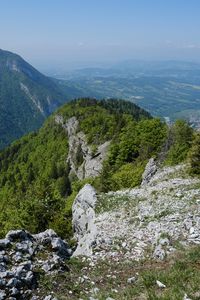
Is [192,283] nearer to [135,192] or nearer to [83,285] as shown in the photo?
[83,285]

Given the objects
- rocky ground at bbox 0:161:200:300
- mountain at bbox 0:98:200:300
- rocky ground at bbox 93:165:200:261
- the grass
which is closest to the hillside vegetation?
mountain at bbox 0:98:200:300

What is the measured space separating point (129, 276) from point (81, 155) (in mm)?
104402

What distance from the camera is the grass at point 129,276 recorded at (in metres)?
18.2

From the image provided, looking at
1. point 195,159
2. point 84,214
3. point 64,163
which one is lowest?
point 64,163

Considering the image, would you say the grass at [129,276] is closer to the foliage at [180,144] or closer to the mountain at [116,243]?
the mountain at [116,243]

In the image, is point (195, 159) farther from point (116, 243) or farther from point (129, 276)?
point (129, 276)

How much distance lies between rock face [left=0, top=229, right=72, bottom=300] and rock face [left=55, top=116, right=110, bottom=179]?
74.9 metres

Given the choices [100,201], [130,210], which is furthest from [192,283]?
[100,201]

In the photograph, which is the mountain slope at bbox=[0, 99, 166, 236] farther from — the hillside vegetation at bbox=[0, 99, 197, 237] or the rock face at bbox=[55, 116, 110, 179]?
the rock face at bbox=[55, 116, 110, 179]

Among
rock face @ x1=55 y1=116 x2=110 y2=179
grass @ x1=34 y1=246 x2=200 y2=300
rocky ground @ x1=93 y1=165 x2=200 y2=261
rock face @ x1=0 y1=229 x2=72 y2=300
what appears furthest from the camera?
rock face @ x1=55 y1=116 x2=110 y2=179

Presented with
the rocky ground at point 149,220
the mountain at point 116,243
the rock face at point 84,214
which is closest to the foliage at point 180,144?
the mountain at point 116,243

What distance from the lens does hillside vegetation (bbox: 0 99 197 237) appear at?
4875cm

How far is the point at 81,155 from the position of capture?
12500cm

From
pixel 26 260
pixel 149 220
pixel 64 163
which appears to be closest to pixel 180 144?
pixel 149 220
